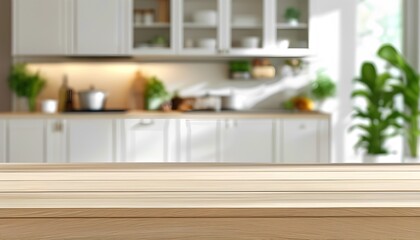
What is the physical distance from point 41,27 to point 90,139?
36.8 inches

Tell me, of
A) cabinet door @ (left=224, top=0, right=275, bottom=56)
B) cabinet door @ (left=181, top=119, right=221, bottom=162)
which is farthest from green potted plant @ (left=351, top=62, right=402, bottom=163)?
cabinet door @ (left=181, top=119, right=221, bottom=162)

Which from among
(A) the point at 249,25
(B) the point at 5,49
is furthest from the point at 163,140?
(B) the point at 5,49

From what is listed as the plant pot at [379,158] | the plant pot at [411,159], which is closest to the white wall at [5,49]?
the plant pot at [379,158]

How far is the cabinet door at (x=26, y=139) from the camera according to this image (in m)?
4.93

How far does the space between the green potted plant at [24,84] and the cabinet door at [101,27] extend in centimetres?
42

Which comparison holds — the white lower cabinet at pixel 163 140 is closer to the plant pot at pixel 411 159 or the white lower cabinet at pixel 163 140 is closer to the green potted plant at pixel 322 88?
the green potted plant at pixel 322 88

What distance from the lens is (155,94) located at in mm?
5289

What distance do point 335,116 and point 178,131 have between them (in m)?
1.28

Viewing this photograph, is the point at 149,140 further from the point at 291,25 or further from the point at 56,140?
the point at 291,25

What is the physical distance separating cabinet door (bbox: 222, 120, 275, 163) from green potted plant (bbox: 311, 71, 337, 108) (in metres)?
0.58

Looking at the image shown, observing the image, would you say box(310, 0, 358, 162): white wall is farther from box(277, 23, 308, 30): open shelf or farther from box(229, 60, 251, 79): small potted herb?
box(229, 60, 251, 79): small potted herb

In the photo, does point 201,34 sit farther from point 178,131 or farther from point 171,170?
point 171,170
